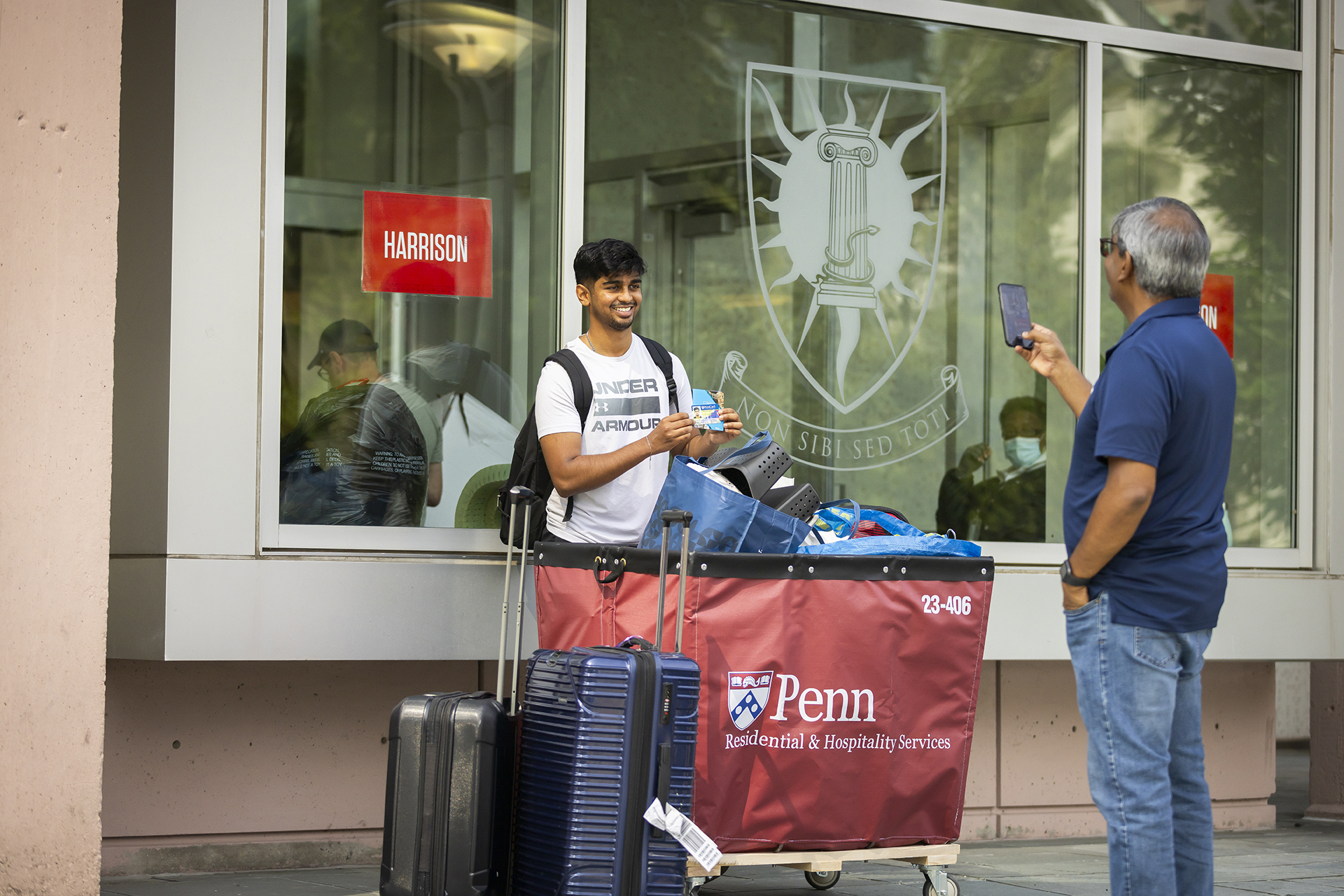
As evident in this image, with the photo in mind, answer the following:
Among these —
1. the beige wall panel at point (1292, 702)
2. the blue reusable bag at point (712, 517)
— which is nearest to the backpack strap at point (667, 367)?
the blue reusable bag at point (712, 517)

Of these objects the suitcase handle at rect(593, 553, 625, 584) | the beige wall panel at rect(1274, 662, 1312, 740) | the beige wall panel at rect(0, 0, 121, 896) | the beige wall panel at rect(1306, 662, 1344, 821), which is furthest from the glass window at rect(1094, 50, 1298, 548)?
the beige wall panel at rect(1274, 662, 1312, 740)

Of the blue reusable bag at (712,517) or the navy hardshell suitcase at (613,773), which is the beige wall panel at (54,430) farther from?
the blue reusable bag at (712,517)

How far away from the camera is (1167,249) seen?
3619mm

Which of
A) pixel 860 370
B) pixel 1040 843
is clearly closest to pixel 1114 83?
pixel 860 370

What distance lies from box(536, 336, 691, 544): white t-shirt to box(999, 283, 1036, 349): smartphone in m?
1.20

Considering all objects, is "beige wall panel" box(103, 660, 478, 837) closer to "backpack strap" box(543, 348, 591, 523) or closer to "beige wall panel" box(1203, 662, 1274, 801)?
"backpack strap" box(543, 348, 591, 523)

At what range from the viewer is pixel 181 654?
4.89 metres

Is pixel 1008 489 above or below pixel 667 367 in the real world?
below

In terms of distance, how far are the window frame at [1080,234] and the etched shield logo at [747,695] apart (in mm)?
1613

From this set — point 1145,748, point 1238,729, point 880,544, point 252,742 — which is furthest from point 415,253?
point 1238,729

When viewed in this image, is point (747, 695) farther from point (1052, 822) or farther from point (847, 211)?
point (1052, 822)

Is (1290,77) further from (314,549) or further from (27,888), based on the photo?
(27,888)

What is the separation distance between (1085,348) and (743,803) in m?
3.42

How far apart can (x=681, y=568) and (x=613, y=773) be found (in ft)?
2.01
